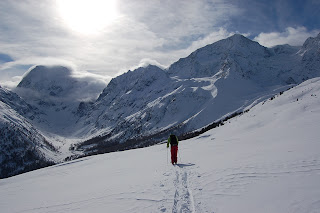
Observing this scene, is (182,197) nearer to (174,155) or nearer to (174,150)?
(174,155)

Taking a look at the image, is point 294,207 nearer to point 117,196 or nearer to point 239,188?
point 239,188

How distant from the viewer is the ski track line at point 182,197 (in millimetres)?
9125

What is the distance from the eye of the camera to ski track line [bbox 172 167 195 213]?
29.9 ft

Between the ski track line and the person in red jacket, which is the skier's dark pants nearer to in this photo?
the person in red jacket

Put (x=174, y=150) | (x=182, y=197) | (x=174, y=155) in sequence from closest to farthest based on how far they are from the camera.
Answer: (x=182, y=197)
(x=174, y=155)
(x=174, y=150)

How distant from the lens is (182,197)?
34.1ft

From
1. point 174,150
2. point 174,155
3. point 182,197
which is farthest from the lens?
point 174,150

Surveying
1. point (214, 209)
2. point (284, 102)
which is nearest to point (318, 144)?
point (214, 209)

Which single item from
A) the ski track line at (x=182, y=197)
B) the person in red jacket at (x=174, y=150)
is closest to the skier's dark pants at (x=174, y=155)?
the person in red jacket at (x=174, y=150)

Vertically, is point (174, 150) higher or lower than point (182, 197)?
higher

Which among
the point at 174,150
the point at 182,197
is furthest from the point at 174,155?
the point at 182,197

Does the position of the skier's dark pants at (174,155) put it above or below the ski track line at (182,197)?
above

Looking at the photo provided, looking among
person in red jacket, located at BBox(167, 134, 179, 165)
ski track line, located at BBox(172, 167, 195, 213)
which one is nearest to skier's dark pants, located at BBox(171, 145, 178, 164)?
person in red jacket, located at BBox(167, 134, 179, 165)

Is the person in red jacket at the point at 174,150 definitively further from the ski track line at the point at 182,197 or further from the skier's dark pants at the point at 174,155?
the ski track line at the point at 182,197
